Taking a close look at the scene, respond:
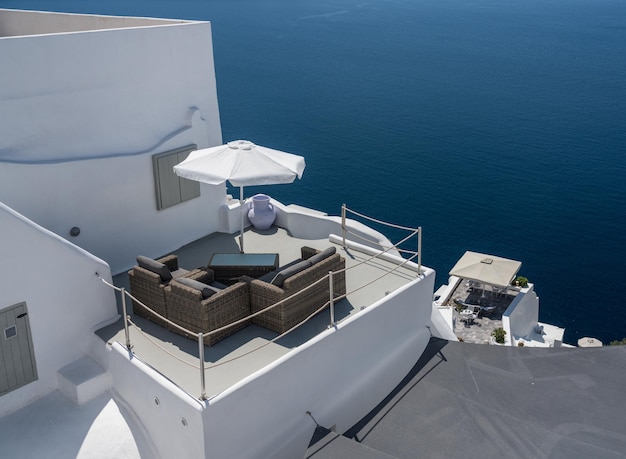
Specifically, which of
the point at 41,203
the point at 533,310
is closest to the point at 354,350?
the point at 41,203

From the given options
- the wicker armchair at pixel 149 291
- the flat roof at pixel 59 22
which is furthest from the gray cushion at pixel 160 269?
the flat roof at pixel 59 22

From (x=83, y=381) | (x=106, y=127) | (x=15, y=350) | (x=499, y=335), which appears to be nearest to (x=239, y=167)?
(x=106, y=127)

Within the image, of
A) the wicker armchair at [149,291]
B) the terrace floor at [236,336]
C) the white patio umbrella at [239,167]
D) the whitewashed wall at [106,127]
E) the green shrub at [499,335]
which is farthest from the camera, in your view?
the green shrub at [499,335]

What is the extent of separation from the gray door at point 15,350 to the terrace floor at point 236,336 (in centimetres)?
114

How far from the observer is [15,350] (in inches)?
373

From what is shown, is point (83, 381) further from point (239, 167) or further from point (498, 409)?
point (498, 409)

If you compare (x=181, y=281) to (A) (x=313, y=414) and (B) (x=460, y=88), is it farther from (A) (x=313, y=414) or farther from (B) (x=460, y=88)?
(B) (x=460, y=88)

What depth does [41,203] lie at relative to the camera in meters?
11.0

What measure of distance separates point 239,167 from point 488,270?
1951 centimetres

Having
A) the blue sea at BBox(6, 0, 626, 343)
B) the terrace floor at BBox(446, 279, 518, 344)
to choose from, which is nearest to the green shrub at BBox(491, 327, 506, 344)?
the terrace floor at BBox(446, 279, 518, 344)

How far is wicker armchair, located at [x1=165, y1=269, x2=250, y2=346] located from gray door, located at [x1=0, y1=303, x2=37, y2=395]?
210 centimetres

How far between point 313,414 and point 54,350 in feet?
13.5

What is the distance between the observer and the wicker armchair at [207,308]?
9602 millimetres

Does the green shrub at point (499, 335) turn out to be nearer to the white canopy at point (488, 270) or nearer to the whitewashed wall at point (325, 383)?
the white canopy at point (488, 270)
